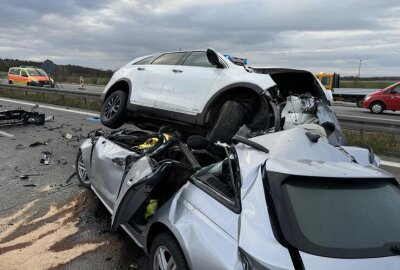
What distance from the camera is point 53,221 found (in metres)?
4.82

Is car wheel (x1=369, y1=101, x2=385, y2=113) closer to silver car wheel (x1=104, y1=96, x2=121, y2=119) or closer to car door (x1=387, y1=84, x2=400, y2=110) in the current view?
car door (x1=387, y1=84, x2=400, y2=110)

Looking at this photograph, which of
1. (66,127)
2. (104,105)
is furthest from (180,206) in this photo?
(66,127)

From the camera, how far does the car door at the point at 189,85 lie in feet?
20.0

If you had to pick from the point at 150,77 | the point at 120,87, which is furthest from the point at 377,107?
the point at 150,77

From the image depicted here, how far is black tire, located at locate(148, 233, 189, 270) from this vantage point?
275 centimetres

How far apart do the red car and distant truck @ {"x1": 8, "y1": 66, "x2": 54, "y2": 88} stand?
2113 centimetres

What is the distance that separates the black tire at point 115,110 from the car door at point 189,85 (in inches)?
34.9

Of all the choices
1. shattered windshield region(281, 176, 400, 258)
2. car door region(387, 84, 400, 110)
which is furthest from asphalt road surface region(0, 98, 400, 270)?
car door region(387, 84, 400, 110)

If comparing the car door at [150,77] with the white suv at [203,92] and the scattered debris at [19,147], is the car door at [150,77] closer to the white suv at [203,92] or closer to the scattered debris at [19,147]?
the white suv at [203,92]

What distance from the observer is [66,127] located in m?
10.8

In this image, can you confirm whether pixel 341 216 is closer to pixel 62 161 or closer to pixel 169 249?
pixel 169 249

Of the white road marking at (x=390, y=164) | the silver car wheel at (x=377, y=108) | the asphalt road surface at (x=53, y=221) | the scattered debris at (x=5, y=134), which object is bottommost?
the asphalt road surface at (x=53, y=221)

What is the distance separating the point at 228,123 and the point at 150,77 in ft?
6.36

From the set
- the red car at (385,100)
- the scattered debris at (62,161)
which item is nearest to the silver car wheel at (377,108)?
the red car at (385,100)
